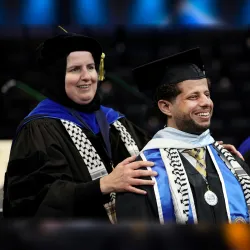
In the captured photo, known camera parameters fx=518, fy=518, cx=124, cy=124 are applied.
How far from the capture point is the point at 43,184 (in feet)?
7.95

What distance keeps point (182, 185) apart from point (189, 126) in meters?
0.28

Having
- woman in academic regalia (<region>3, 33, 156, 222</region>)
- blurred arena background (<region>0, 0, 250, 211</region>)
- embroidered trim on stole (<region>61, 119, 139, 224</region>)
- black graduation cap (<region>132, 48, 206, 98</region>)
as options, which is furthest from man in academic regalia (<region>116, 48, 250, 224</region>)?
blurred arena background (<region>0, 0, 250, 211</region>)

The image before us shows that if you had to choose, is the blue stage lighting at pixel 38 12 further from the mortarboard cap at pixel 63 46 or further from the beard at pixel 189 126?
the beard at pixel 189 126

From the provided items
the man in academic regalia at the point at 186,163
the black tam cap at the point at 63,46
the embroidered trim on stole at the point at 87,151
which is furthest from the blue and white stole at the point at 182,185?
the black tam cap at the point at 63,46

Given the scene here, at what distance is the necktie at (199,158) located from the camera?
2154mm

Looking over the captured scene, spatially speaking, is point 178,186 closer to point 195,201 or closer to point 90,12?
point 195,201

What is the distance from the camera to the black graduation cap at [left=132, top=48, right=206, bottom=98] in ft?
7.52

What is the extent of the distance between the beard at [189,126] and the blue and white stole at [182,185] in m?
0.06

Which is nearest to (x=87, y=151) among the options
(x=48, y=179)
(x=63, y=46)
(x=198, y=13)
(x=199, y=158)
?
(x=48, y=179)

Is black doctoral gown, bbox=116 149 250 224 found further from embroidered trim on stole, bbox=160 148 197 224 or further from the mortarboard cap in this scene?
the mortarboard cap

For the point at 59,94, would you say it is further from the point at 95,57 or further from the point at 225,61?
the point at 225,61

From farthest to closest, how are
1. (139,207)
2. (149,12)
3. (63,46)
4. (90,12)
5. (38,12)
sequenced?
(149,12), (90,12), (38,12), (63,46), (139,207)

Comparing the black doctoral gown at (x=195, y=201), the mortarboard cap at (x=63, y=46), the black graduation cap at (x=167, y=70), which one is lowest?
the black doctoral gown at (x=195, y=201)

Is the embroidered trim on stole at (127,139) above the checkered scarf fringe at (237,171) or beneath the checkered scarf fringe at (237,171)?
above
